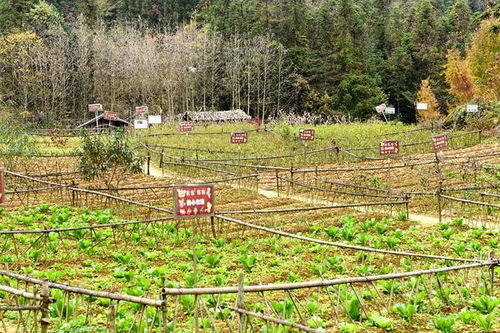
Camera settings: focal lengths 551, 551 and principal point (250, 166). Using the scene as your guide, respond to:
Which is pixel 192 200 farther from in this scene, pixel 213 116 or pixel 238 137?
pixel 213 116

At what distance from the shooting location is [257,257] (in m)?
9.78

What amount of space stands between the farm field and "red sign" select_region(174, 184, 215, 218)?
342 mm

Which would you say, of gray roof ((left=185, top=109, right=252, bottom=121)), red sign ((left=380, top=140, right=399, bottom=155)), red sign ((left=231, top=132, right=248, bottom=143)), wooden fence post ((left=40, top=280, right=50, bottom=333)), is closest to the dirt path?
red sign ((left=380, top=140, right=399, bottom=155))

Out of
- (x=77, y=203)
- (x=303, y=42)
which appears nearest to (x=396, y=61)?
(x=303, y=42)

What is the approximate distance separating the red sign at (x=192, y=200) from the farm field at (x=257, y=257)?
342 mm

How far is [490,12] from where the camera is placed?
2636 cm

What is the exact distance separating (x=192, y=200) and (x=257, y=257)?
3001 millimetres

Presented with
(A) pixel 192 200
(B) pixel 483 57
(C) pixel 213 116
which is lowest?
(A) pixel 192 200

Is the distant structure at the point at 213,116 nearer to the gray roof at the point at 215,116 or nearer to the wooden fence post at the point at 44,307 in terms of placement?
the gray roof at the point at 215,116

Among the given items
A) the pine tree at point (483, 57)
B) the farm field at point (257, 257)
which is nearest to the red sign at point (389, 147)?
the farm field at point (257, 257)

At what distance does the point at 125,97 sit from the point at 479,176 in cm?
3733

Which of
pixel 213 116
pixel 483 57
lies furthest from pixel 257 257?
pixel 213 116

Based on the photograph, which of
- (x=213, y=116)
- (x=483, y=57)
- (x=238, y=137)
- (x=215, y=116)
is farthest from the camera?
(x=215, y=116)

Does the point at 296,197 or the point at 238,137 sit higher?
the point at 238,137
